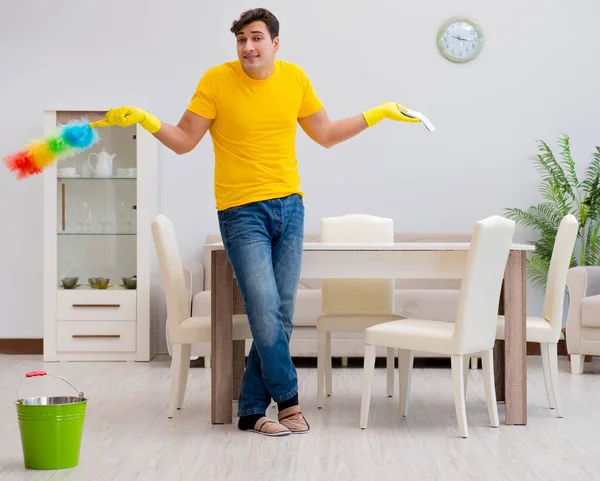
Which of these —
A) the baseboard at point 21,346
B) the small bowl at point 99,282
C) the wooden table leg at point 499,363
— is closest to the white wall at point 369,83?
the small bowl at point 99,282

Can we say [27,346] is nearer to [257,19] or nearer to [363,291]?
[363,291]

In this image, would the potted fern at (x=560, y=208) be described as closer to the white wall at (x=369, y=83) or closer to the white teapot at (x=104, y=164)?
the white wall at (x=369, y=83)

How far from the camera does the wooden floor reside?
284 cm

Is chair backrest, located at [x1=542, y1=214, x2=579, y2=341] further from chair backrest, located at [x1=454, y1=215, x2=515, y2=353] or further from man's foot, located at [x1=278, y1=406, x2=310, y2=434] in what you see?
man's foot, located at [x1=278, y1=406, x2=310, y2=434]

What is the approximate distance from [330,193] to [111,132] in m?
1.46

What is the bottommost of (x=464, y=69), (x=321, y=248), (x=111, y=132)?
(x=321, y=248)

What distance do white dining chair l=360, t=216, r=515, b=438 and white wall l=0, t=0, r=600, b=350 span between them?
8.73ft

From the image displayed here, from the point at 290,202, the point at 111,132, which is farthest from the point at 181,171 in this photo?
the point at 290,202

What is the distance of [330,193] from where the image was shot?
6.21 meters

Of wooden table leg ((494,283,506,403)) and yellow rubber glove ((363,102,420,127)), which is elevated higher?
yellow rubber glove ((363,102,420,127))

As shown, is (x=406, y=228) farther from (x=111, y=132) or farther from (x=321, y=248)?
(x=321, y=248)

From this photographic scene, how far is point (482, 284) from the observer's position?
3432mm

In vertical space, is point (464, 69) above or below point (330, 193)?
above

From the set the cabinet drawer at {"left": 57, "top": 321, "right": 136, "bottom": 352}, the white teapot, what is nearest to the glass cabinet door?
the white teapot
